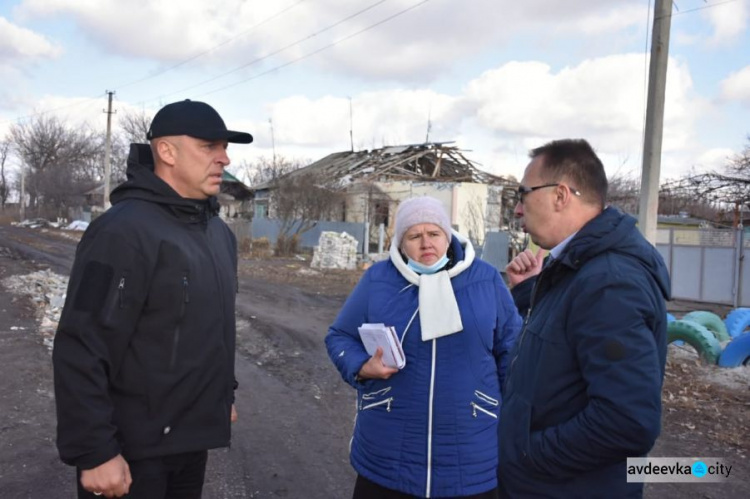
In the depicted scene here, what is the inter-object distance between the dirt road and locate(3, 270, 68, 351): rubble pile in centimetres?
19

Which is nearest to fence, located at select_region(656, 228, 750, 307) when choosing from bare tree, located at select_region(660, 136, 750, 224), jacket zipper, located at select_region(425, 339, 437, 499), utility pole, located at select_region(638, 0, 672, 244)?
bare tree, located at select_region(660, 136, 750, 224)

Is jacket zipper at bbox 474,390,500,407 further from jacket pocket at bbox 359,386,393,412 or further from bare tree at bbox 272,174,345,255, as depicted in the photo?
bare tree at bbox 272,174,345,255

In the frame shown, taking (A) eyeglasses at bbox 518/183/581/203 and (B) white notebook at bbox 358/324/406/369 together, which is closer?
(A) eyeglasses at bbox 518/183/581/203

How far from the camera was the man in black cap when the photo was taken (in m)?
2.14

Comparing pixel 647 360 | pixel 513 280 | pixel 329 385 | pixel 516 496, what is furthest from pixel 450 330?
pixel 329 385

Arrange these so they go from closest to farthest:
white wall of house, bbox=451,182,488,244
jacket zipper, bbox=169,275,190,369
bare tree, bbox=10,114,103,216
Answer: jacket zipper, bbox=169,275,190,369 < white wall of house, bbox=451,182,488,244 < bare tree, bbox=10,114,103,216

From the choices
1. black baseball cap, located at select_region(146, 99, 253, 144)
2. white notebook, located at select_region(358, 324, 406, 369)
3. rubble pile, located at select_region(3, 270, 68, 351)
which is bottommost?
rubble pile, located at select_region(3, 270, 68, 351)

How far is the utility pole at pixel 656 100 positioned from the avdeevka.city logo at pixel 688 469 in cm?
318

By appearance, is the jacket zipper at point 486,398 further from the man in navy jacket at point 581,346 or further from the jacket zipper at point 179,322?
the jacket zipper at point 179,322

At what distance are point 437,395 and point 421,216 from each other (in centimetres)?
90

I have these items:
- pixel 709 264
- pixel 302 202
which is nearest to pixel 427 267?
pixel 709 264

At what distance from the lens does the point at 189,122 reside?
2.56 m

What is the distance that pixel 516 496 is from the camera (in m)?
2.09

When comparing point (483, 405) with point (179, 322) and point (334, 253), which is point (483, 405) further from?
point (334, 253)
